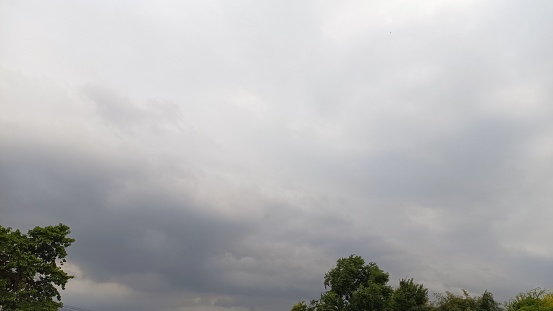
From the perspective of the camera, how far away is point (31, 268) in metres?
48.8

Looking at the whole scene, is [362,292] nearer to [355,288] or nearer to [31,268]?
[355,288]

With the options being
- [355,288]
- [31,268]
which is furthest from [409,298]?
[31,268]

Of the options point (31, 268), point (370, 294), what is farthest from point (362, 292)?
point (31, 268)

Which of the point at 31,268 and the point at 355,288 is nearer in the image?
the point at 31,268

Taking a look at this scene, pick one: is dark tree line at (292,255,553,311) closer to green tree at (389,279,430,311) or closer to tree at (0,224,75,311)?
green tree at (389,279,430,311)

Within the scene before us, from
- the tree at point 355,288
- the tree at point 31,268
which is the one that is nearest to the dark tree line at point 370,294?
the tree at point 355,288

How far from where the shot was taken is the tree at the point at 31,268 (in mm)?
47844

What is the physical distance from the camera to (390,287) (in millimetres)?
70062

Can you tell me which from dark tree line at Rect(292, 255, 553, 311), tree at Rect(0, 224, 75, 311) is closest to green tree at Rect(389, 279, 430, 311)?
dark tree line at Rect(292, 255, 553, 311)

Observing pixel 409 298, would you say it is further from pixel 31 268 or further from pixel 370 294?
pixel 31 268

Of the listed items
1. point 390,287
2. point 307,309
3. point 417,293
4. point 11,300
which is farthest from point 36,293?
point 417,293

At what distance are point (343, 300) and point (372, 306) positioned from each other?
5020mm

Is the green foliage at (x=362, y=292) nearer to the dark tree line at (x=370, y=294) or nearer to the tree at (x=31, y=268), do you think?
the dark tree line at (x=370, y=294)

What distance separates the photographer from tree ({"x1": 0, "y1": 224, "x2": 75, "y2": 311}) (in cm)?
4784
